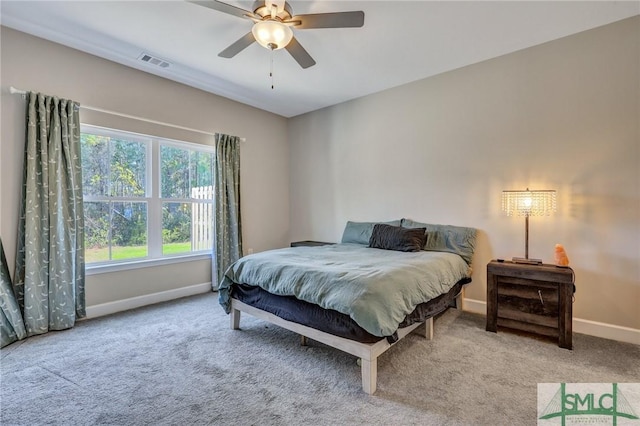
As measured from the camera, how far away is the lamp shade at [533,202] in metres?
2.68

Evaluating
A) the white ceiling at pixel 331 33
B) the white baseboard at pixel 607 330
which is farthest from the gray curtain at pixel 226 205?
the white baseboard at pixel 607 330

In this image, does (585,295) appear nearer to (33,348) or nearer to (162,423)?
(162,423)

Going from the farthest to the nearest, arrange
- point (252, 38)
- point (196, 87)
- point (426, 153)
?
1. point (196, 87)
2. point (426, 153)
3. point (252, 38)

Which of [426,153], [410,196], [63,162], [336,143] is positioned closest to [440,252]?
[410,196]

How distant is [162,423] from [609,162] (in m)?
3.85

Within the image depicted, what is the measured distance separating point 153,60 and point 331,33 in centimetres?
199

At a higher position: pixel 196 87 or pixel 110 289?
pixel 196 87

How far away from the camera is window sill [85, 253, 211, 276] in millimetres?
3115

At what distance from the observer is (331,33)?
2.70m

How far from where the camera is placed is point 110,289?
10.6 ft

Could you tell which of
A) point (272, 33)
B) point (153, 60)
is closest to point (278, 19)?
point (272, 33)

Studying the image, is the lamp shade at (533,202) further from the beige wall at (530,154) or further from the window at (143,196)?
the window at (143,196)

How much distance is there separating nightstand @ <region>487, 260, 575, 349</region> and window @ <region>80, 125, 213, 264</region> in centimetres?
355

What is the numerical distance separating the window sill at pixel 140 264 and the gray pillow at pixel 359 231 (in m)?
1.97
